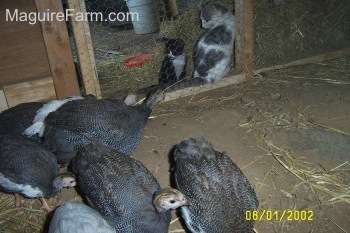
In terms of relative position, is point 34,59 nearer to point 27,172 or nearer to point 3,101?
point 3,101

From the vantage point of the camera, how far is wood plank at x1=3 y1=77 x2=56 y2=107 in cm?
403

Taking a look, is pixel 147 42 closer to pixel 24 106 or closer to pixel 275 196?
pixel 24 106

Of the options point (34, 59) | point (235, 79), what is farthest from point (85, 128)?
point (235, 79)

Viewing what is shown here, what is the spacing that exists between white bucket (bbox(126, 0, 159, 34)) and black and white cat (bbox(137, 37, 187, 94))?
1081 mm

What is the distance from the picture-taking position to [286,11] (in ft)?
18.2

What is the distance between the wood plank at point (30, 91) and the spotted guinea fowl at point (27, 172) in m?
1.08

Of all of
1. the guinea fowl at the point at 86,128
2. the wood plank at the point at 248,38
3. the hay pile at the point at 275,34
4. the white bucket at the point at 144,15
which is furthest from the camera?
the white bucket at the point at 144,15

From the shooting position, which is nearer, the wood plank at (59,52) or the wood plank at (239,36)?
the wood plank at (59,52)

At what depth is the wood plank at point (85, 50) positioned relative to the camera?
376 cm

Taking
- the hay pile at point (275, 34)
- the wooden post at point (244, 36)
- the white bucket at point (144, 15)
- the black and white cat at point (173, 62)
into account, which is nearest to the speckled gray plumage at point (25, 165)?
the hay pile at point (275, 34)

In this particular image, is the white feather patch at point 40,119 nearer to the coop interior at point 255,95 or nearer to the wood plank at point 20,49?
the coop interior at point 255,95

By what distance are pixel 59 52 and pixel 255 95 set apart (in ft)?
9.42

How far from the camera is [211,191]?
2637 millimetres
